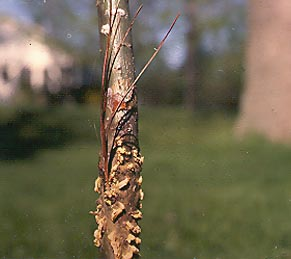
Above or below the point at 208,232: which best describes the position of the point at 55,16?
above

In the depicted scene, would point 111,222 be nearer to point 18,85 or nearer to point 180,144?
point 180,144

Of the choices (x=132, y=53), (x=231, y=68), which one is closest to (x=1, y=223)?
(x=132, y=53)

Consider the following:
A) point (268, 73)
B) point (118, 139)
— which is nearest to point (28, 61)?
point (268, 73)

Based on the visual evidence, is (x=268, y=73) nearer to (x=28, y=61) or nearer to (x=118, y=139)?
(x=28, y=61)

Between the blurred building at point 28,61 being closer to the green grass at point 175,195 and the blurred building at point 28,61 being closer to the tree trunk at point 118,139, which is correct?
the green grass at point 175,195

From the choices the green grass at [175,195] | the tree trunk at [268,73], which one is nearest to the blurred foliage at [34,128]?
the green grass at [175,195]

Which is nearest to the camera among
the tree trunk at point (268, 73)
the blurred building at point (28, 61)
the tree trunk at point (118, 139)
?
the tree trunk at point (118, 139)
